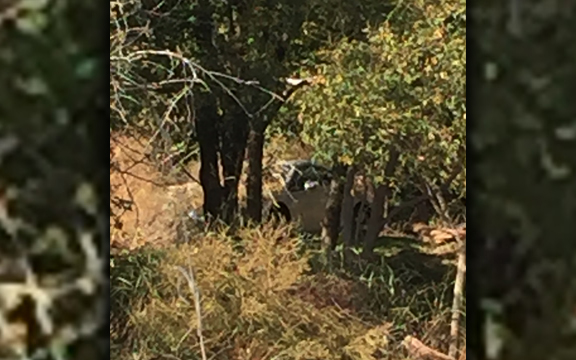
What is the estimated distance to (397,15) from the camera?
9.70 ft

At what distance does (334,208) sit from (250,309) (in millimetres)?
1040

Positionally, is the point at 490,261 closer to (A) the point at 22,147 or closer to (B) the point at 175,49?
(A) the point at 22,147

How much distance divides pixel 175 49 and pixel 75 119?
3.06 metres

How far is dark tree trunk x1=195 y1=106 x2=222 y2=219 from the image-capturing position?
373 centimetres

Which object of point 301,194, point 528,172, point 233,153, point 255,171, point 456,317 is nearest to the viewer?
point 528,172

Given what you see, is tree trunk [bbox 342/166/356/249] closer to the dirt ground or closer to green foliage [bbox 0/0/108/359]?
the dirt ground

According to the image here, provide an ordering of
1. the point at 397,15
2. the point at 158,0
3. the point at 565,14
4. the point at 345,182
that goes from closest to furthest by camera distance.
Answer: the point at 565,14, the point at 397,15, the point at 158,0, the point at 345,182

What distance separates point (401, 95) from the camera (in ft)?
9.22

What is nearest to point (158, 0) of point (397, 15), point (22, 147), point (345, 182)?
point (397, 15)

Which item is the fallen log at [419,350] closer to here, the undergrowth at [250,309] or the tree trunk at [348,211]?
the undergrowth at [250,309]

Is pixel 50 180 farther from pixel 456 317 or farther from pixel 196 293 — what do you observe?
pixel 456 317

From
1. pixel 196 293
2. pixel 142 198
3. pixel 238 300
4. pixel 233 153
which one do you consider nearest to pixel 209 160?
pixel 233 153

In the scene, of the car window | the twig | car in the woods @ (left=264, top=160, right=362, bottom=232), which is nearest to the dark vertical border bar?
the twig

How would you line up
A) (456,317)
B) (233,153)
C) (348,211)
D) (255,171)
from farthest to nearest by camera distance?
(348,211)
(233,153)
(255,171)
(456,317)
